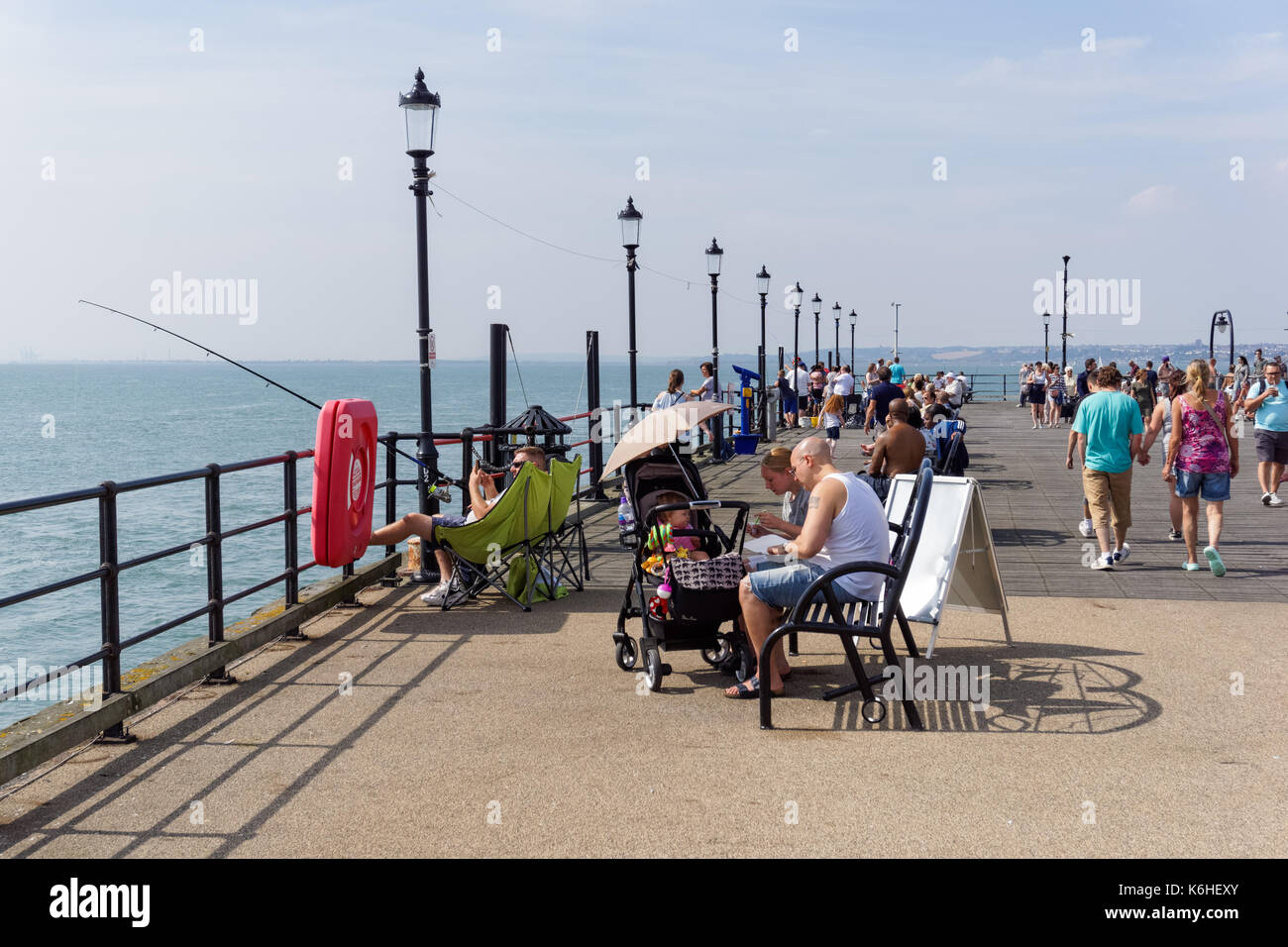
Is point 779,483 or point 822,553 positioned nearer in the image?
point 822,553

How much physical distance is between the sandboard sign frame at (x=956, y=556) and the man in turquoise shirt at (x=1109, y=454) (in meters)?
3.11

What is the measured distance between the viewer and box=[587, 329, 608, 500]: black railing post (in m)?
15.4

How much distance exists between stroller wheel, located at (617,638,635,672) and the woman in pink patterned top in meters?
5.49

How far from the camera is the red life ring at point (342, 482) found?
797 centimetres

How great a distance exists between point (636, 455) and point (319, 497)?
2041 millimetres

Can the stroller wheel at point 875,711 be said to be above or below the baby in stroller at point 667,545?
below

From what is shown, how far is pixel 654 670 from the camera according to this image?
21.2 feet

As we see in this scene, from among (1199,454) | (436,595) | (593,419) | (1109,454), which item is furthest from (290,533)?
(593,419)

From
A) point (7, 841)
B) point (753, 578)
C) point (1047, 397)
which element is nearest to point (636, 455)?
point (753, 578)

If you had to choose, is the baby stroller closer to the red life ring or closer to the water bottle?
the water bottle

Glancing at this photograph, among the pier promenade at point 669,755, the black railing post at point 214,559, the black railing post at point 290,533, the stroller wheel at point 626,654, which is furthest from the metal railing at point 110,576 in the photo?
the stroller wheel at point 626,654

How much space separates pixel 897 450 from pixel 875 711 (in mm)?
4277

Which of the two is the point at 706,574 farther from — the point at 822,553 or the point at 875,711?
the point at 875,711

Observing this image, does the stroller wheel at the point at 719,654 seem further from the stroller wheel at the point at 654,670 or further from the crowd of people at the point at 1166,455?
the crowd of people at the point at 1166,455
